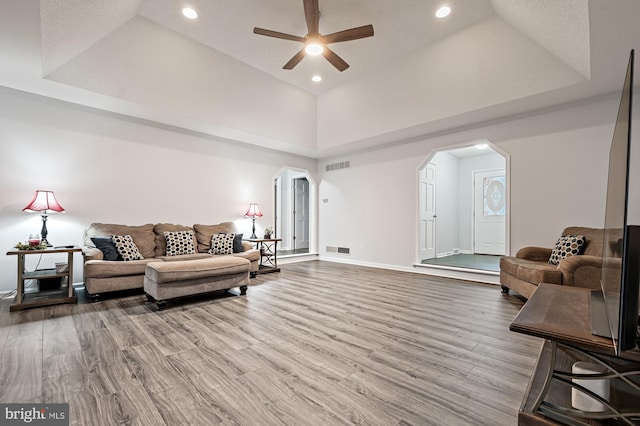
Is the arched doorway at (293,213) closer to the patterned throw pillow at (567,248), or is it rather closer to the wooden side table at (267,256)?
the wooden side table at (267,256)

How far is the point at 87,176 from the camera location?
176 inches

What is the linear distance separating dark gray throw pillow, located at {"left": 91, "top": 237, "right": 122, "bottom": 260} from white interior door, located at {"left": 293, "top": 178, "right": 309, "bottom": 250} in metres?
5.40

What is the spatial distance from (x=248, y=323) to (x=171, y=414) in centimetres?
136

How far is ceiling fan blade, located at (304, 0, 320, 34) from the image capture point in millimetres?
3156

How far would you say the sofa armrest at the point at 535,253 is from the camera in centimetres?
405

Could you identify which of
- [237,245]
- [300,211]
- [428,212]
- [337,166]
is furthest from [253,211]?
[428,212]

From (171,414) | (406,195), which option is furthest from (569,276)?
(171,414)

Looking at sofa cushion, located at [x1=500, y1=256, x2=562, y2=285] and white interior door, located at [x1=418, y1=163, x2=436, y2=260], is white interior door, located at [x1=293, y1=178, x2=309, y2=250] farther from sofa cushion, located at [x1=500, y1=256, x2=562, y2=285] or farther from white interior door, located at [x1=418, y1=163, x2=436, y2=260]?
sofa cushion, located at [x1=500, y1=256, x2=562, y2=285]

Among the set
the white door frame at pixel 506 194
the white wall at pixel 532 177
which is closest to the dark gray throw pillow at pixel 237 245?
the white wall at pixel 532 177

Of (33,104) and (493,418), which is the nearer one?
(493,418)

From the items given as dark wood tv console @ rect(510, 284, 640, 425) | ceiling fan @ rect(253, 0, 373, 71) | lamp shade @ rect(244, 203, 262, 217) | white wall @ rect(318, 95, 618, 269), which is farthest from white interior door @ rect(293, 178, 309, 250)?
dark wood tv console @ rect(510, 284, 640, 425)

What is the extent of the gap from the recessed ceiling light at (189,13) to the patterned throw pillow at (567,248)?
5.97m

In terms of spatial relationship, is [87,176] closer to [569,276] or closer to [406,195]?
[406,195]

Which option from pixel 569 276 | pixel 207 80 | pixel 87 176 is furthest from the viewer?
pixel 207 80
